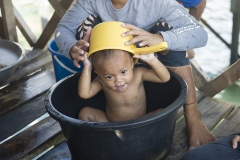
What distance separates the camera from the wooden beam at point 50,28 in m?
3.33

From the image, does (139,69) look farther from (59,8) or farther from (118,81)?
(59,8)

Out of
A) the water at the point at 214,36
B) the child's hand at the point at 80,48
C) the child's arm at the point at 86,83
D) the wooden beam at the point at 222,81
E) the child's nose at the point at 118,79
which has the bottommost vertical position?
the water at the point at 214,36

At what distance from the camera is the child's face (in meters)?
1.92

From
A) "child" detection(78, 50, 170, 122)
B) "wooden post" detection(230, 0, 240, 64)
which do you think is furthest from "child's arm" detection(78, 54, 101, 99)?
"wooden post" detection(230, 0, 240, 64)

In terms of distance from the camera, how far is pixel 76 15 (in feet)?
7.77

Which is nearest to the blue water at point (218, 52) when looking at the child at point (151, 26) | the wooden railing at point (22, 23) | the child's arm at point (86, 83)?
the child at point (151, 26)

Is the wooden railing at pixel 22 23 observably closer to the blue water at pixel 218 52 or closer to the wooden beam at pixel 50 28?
the wooden beam at pixel 50 28

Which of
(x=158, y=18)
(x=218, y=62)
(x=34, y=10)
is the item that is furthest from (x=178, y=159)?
(x=34, y=10)

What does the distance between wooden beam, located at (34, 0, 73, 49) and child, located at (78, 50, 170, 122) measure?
132cm

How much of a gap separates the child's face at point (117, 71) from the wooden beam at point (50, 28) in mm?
1502

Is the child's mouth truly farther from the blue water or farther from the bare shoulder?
the blue water

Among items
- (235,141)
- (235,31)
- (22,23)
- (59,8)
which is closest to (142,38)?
(235,141)

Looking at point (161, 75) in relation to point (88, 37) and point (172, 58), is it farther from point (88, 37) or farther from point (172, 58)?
point (88, 37)

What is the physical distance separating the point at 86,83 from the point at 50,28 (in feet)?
5.47
